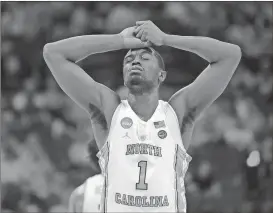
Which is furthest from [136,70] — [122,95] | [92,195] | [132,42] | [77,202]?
[122,95]

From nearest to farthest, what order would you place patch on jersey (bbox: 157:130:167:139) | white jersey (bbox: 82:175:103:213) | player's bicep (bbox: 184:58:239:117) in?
patch on jersey (bbox: 157:130:167:139) < player's bicep (bbox: 184:58:239:117) < white jersey (bbox: 82:175:103:213)

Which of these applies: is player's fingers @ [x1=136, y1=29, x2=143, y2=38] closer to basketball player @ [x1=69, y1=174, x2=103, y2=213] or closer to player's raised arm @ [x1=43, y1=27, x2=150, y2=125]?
player's raised arm @ [x1=43, y1=27, x2=150, y2=125]

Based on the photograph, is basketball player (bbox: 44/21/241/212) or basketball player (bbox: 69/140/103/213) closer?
basketball player (bbox: 44/21/241/212)

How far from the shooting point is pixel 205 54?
Result: 2.71 m

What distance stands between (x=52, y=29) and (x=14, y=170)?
164 centimetres

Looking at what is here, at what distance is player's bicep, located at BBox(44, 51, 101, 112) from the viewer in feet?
8.71

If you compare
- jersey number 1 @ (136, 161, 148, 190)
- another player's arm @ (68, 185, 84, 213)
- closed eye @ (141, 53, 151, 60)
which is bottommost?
jersey number 1 @ (136, 161, 148, 190)

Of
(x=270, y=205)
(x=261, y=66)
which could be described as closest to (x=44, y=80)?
(x=261, y=66)

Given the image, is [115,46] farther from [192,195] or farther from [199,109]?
[192,195]

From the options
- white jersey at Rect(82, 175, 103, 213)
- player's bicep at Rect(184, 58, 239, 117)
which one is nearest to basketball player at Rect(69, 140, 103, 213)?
white jersey at Rect(82, 175, 103, 213)

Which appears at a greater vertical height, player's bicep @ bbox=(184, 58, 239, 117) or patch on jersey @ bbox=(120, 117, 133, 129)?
player's bicep @ bbox=(184, 58, 239, 117)

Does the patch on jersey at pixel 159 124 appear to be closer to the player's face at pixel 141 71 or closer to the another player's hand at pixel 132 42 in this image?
the player's face at pixel 141 71

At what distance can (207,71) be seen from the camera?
2.75m

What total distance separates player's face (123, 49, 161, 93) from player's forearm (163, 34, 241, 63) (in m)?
0.14
